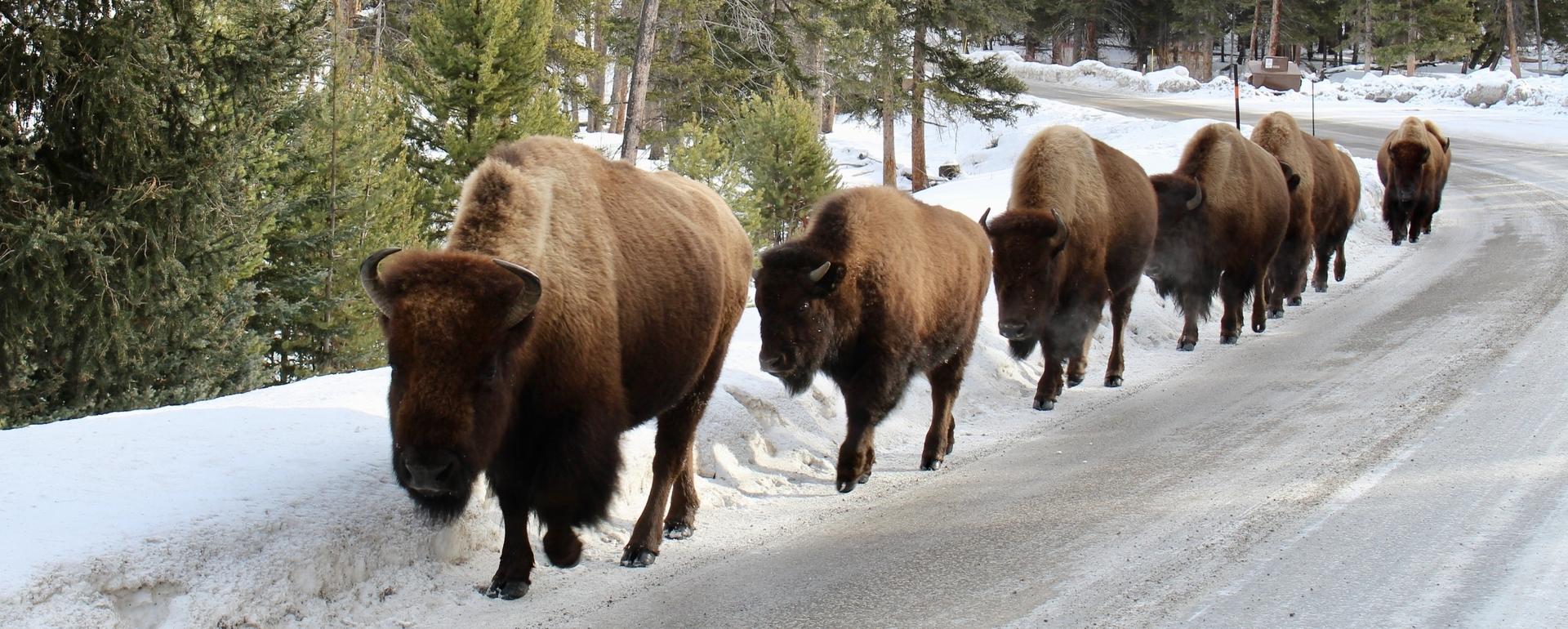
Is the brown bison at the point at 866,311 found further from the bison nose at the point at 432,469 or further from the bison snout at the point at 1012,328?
the bison nose at the point at 432,469

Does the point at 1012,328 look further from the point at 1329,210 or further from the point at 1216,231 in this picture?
the point at 1329,210

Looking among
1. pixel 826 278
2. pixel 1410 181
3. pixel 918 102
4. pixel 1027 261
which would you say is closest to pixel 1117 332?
Result: pixel 1027 261

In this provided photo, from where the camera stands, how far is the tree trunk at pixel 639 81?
679 inches

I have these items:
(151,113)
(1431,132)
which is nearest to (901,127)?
(1431,132)

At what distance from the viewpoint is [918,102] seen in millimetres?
30078

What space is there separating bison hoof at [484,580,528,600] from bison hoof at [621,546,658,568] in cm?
63

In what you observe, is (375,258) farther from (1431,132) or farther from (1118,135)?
(1118,135)

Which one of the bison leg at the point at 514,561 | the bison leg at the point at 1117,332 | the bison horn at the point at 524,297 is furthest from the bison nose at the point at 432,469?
the bison leg at the point at 1117,332

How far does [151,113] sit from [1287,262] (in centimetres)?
1146

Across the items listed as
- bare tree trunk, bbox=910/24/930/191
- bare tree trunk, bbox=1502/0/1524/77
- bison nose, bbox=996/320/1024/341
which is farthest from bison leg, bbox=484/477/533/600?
bare tree trunk, bbox=1502/0/1524/77

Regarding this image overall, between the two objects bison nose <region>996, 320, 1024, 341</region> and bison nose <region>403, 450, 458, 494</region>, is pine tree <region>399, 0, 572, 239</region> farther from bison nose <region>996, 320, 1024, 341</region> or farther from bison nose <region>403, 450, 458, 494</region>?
bison nose <region>403, 450, 458, 494</region>

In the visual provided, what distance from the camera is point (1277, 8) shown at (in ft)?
167

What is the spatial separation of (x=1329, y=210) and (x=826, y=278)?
996 cm

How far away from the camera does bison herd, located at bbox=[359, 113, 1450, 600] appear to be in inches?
168
